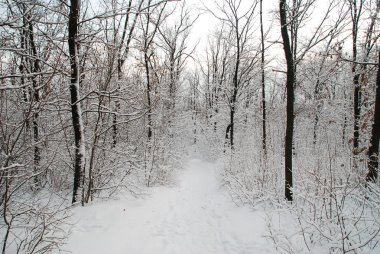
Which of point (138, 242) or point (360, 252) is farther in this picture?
point (138, 242)

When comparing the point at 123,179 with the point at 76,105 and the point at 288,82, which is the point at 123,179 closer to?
the point at 76,105

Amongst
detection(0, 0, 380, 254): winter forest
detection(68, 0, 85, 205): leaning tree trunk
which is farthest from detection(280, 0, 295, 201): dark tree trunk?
detection(68, 0, 85, 205): leaning tree trunk

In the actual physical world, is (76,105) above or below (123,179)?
above

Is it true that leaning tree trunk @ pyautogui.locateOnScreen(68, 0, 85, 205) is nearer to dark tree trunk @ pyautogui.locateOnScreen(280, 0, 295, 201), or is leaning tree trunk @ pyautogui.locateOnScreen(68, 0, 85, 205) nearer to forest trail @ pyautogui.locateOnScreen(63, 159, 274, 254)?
forest trail @ pyautogui.locateOnScreen(63, 159, 274, 254)

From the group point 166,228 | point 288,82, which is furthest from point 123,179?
point 288,82

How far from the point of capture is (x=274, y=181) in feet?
25.7

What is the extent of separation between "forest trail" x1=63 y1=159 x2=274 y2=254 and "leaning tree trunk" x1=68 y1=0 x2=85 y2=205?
81 cm

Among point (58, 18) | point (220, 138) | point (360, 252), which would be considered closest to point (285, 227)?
point (360, 252)

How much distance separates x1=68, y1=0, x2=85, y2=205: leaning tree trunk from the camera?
577 cm

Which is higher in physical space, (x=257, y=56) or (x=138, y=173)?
(x=257, y=56)

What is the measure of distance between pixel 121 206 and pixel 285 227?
4.20 meters

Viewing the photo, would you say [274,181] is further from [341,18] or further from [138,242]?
A: [341,18]

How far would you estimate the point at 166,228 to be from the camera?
6.00 m

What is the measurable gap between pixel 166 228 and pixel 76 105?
3.81 metres
